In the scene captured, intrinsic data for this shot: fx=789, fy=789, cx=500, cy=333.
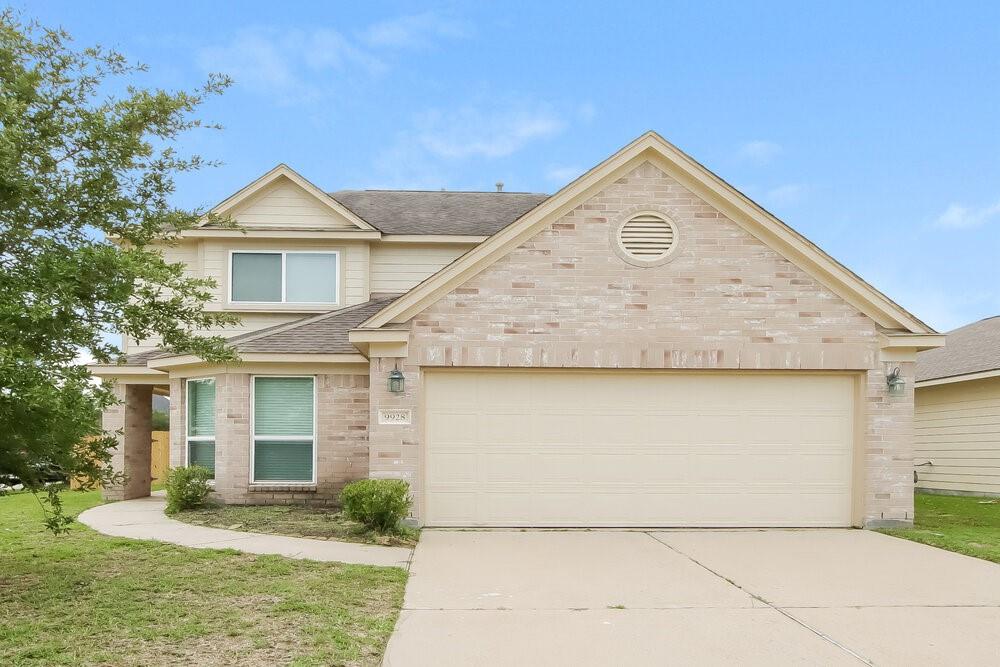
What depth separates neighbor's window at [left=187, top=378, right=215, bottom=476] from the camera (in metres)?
14.1

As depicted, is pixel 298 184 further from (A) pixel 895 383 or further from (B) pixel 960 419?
(B) pixel 960 419

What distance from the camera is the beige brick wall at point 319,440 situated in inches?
528

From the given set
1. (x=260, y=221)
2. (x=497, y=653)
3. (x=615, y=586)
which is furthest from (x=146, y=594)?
(x=260, y=221)

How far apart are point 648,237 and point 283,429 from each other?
700 centimetres

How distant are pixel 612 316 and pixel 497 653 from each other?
21.1 ft

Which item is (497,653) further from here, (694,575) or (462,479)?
(462,479)

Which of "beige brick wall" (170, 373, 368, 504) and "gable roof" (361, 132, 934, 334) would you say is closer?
"gable roof" (361, 132, 934, 334)

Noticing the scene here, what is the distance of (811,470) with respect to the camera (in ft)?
38.3

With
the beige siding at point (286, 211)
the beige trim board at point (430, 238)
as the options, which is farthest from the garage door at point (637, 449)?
the beige siding at point (286, 211)

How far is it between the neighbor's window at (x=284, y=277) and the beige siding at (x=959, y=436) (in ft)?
47.6

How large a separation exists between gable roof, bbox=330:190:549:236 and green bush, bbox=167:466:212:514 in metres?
6.38

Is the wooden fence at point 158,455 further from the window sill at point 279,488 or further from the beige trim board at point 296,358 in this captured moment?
the beige trim board at point 296,358

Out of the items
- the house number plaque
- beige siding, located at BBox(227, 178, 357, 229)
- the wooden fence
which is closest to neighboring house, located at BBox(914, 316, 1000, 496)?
the house number plaque

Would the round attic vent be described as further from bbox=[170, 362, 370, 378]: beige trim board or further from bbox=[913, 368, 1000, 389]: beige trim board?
bbox=[913, 368, 1000, 389]: beige trim board
